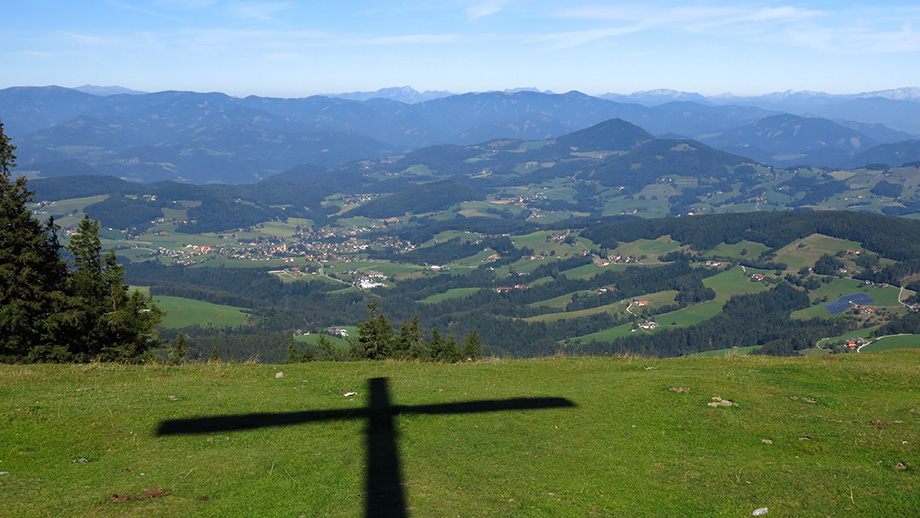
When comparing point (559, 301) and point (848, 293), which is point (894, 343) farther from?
A: point (559, 301)

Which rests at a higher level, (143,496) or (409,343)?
(143,496)

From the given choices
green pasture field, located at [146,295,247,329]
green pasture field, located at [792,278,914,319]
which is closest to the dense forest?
green pasture field, located at [146,295,247,329]

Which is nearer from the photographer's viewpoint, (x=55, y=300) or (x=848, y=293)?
(x=55, y=300)

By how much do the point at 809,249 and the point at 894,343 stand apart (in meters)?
101

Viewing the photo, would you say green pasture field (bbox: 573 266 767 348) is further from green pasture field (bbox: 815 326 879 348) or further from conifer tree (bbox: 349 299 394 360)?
conifer tree (bbox: 349 299 394 360)

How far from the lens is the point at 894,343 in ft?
308

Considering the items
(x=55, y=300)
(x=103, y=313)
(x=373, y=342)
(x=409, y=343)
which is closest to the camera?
(x=55, y=300)

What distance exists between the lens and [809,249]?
607 ft

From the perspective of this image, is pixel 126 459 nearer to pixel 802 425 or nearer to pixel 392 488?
pixel 392 488

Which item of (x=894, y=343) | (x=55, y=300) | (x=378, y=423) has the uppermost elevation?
(x=55, y=300)

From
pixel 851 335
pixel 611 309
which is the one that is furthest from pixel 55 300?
pixel 611 309

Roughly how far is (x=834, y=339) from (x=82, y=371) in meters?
120

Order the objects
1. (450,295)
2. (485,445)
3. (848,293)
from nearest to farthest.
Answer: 1. (485,445)
2. (848,293)
3. (450,295)

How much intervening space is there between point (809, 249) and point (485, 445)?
205013mm
